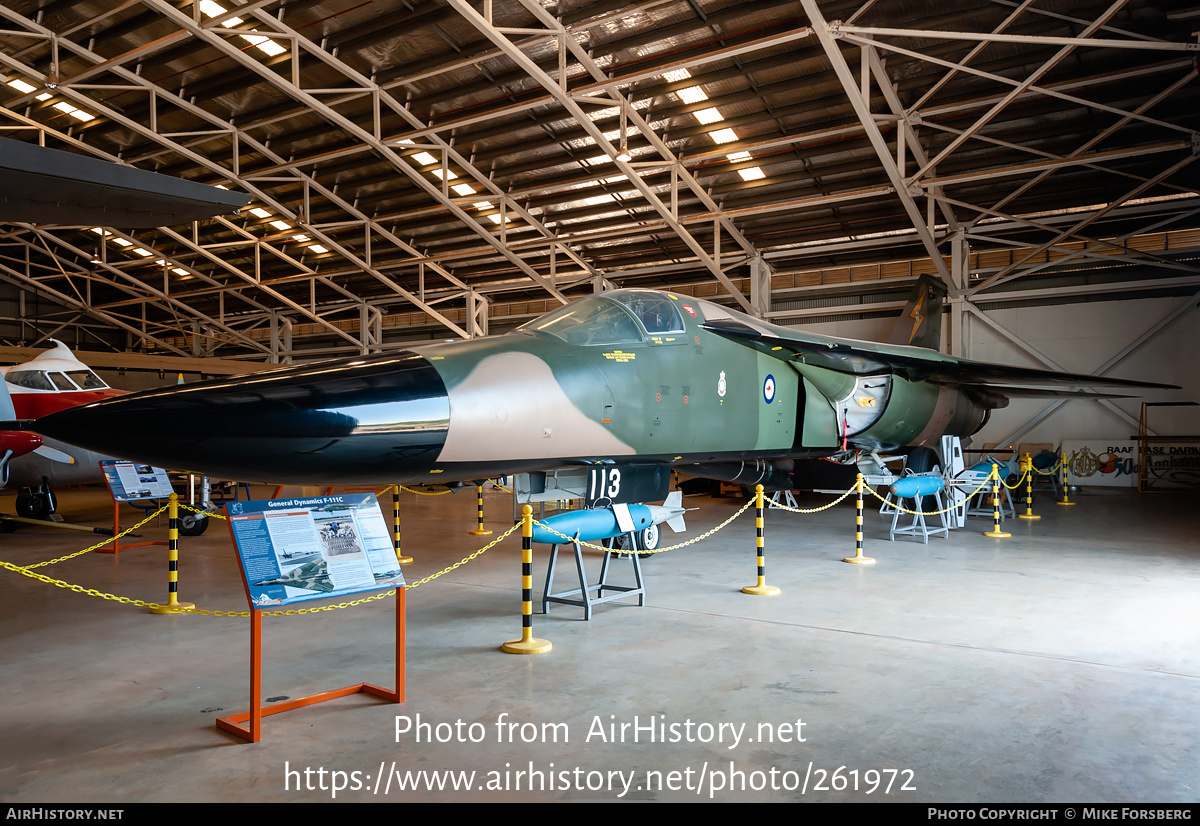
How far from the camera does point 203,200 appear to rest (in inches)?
152

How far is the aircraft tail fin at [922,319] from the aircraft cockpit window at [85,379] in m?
14.9

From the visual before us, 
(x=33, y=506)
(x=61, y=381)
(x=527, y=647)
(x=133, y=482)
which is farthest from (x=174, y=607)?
(x=61, y=381)

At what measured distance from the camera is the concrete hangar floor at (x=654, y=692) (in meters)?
3.20

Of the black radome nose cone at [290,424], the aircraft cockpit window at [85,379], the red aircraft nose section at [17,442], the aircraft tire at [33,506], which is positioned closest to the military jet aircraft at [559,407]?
the black radome nose cone at [290,424]

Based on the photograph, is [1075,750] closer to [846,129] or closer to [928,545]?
[928,545]

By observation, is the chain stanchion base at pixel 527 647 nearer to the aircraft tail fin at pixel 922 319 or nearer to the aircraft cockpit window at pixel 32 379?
the aircraft cockpit window at pixel 32 379

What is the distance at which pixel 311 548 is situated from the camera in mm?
3990

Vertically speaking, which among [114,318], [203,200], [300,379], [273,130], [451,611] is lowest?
[451,611]

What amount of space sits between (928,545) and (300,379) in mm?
8153

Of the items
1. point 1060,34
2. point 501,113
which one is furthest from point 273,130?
point 1060,34

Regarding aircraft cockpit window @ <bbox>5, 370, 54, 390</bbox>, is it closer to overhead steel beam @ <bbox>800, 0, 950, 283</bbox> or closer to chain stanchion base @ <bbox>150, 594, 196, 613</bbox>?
chain stanchion base @ <bbox>150, 594, 196, 613</bbox>

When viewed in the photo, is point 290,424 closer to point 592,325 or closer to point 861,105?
point 592,325

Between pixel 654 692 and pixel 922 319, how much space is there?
13.7 meters

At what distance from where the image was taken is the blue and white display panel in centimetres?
379
